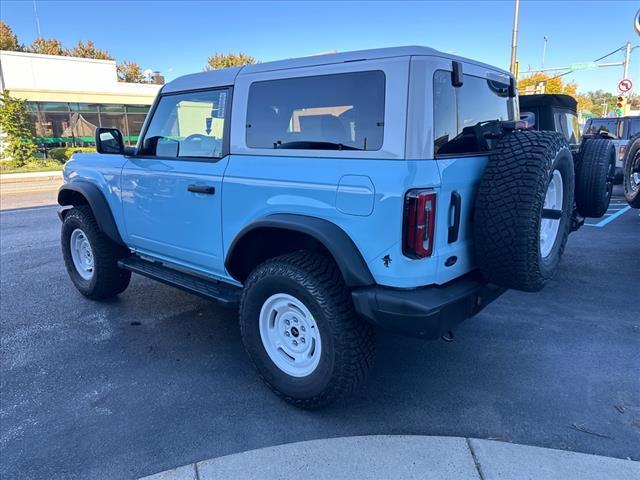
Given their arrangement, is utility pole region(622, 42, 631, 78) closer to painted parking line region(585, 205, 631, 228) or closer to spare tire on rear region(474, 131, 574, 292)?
painted parking line region(585, 205, 631, 228)

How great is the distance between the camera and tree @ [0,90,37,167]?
19.1 metres

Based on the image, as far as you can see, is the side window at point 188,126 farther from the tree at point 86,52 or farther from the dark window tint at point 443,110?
the tree at point 86,52

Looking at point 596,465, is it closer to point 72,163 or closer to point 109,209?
point 109,209

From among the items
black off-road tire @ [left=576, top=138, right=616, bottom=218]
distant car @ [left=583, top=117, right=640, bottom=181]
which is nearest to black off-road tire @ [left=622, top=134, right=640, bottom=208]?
black off-road tire @ [left=576, top=138, right=616, bottom=218]

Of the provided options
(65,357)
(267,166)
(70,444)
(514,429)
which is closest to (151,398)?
(70,444)

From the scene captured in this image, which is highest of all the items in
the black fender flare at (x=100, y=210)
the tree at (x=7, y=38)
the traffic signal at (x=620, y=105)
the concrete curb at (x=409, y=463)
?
the tree at (x=7, y=38)

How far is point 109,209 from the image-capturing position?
435cm

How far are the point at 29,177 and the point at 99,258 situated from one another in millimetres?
16072

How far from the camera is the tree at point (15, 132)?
19062 millimetres

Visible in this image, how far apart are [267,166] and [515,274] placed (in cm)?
161

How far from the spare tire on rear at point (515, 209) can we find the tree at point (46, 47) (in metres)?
59.6

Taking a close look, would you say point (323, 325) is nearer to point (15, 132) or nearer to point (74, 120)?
point (15, 132)

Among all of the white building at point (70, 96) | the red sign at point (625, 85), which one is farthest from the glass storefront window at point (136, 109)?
the red sign at point (625, 85)

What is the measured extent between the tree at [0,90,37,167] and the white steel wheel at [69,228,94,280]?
59.0 ft
